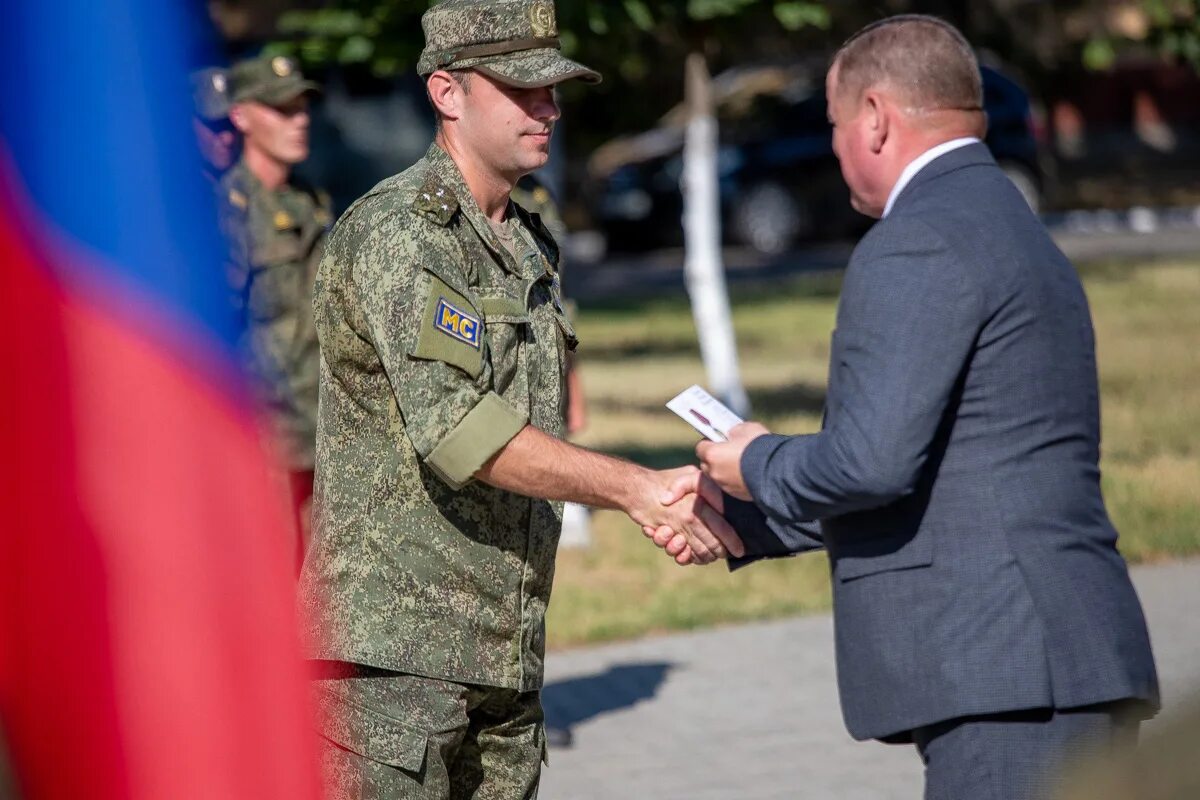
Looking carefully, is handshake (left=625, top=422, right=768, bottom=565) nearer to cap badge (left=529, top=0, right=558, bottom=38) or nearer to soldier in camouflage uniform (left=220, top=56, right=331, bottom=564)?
cap badge (left=529, top=0, right=558, bottom=38)

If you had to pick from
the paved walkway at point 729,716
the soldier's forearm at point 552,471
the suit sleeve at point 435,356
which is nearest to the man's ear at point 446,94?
the suit sleeve at point 435,356

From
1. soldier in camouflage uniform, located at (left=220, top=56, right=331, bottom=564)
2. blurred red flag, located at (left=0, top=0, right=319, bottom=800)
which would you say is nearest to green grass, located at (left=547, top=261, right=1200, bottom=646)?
soldier in camouflage uniform, located at (left=220, top=56, right=331, bottom=564)

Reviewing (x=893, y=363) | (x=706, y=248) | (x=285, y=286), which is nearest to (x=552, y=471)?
(x=893, y=363)

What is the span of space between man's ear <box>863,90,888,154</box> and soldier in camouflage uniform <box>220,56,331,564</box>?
2707 millimetres

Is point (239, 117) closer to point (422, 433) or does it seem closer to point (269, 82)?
point (269, 82)

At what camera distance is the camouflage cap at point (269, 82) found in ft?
19.0

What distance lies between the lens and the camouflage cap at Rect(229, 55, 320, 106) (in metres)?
5.80

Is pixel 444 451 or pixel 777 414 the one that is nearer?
pixel 444 451

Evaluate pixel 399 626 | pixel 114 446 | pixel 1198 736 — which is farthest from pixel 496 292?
pixel 1198 736

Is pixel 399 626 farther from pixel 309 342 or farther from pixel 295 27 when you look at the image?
pixel 295 27

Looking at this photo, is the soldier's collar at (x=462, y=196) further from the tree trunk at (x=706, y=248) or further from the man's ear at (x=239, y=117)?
the tree trunk at (x=706, y=248)

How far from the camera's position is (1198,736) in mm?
1482

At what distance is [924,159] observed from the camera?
3098 millimetres

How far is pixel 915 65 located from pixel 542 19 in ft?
2.71
